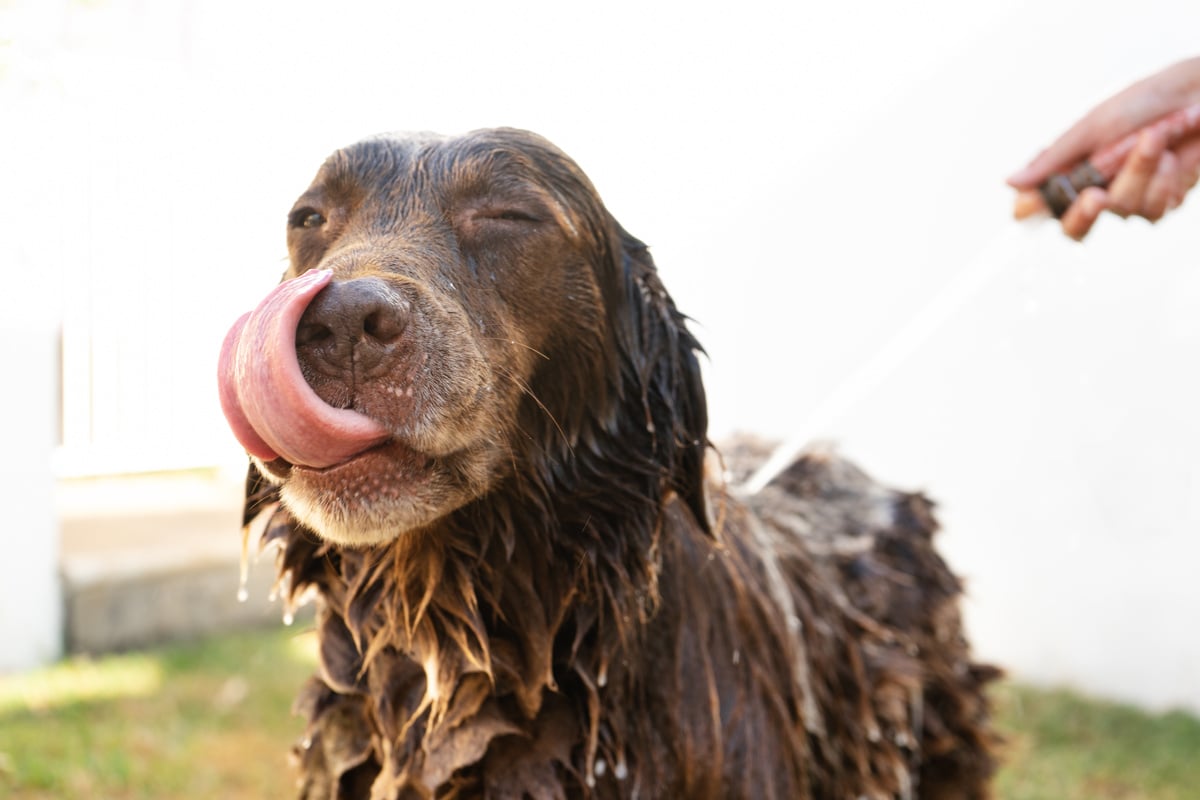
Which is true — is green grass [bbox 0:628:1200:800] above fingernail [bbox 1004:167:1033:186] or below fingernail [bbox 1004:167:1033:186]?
below

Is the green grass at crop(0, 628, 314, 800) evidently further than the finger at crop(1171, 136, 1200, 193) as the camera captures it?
Yes

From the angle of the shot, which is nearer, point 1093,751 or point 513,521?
point 513,521

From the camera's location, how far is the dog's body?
2105 millimetres

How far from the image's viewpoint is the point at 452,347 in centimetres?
210

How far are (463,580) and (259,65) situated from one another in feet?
22.7

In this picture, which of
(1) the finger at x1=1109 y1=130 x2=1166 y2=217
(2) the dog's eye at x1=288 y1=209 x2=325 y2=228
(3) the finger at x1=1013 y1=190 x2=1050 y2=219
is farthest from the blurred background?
(2) the dog's eye at x1=288 y1=209 x2=325 y2=228

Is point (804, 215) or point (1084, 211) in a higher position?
point (1084, 211)

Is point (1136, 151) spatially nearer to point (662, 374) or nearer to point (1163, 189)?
point (1163, 189)

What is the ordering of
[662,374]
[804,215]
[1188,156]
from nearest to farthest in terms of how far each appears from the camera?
[662,374]
[1188,156]
[804,215]

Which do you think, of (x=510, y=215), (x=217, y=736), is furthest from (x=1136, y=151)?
(x=217, y=736)

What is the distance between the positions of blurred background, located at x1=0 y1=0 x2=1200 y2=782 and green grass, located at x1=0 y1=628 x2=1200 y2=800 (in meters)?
0.39

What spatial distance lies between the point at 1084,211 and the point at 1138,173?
14cm

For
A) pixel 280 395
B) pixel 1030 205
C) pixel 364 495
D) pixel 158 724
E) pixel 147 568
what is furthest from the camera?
pixel 147 568

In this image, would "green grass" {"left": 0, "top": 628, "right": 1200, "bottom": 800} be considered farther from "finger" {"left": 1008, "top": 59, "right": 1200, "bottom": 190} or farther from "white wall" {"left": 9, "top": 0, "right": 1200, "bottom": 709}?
"finger" {"left": 1008, "top": 59, "right": 1200, "bottom": 190}
